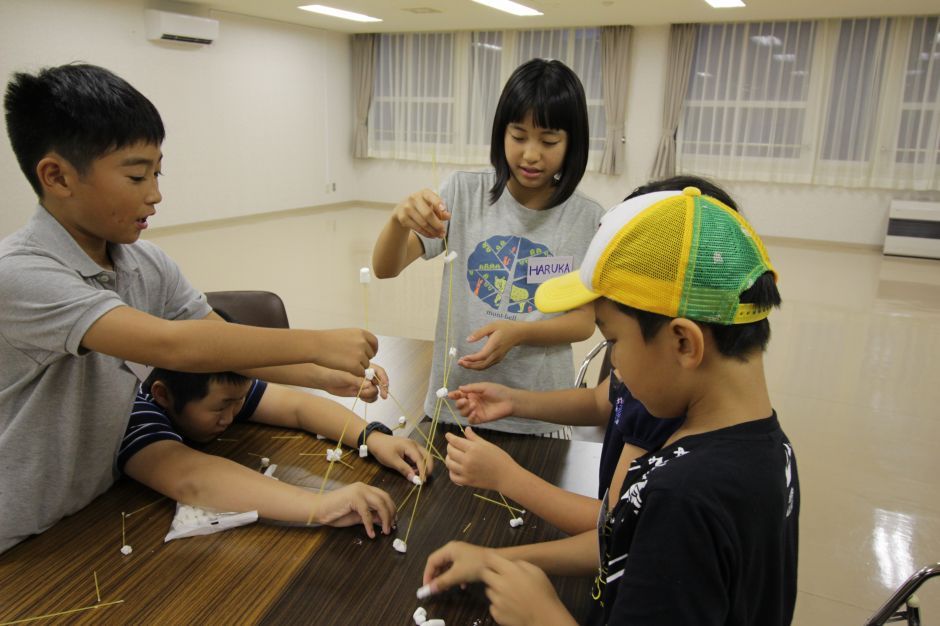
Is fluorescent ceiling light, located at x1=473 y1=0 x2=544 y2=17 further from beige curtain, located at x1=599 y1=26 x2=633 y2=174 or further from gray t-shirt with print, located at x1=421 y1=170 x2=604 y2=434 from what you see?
gray t-shirt with print, located at x1=421 y1=170 x2=604 y2=434

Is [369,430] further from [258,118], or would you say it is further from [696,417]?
[258,118]

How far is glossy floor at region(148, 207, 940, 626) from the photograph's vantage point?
256 centimetres

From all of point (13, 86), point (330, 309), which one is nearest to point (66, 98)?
point (13, 86)

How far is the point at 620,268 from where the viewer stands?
0.76 metres

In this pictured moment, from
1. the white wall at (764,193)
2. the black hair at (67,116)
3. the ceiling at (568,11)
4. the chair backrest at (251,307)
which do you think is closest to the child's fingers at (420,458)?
the black hair at (67,116)

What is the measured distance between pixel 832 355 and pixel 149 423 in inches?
196

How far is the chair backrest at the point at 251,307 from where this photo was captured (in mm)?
2359

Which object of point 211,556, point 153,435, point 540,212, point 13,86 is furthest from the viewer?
point 540,212

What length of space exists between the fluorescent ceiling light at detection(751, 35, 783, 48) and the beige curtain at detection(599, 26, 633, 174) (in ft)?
5.94

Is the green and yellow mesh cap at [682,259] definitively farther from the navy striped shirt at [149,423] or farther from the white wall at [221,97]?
the white wall at [221,97]

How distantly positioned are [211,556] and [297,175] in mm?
10574

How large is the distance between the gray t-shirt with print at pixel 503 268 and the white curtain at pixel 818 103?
855cm

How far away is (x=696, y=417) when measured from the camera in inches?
32.1

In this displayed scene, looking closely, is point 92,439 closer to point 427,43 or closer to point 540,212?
point 540,212
